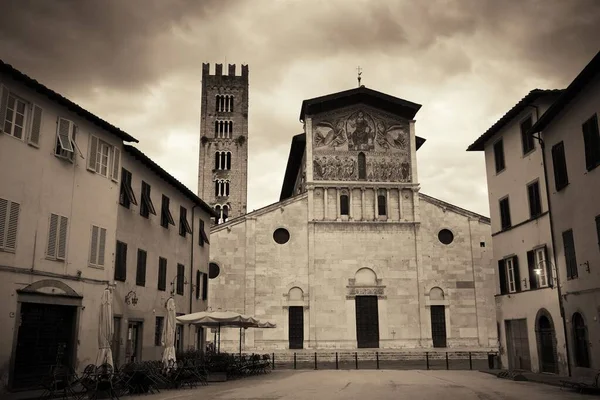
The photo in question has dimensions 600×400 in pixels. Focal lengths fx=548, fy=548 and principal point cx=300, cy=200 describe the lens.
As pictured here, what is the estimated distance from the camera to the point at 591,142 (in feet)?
62.1

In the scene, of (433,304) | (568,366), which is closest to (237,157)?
(433,304)

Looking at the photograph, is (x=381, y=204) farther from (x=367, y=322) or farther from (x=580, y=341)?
(x=580, y=341)

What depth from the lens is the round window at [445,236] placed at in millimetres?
42719

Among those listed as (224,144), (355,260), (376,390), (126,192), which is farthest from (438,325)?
(224,144)

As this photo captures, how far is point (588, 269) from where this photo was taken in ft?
63.0

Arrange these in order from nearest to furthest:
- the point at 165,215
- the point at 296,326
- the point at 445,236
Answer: the point at 165,215, the point at 296,326, the point at 445,236

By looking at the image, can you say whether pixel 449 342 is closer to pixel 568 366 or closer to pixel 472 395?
pixel 568 366

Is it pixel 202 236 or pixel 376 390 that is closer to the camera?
pixel 376 390

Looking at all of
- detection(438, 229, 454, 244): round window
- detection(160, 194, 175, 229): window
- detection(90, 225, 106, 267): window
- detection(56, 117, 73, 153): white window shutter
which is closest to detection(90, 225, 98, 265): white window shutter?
detection(90, 225, 106, 267): window

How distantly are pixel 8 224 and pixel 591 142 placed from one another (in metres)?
18.8

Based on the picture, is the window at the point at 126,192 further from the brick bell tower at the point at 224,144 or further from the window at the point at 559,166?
the brick bell tower at the point at 224,144

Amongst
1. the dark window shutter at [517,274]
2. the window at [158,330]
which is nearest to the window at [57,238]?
the window at [158,330]

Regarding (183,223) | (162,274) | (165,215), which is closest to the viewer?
(162,274)

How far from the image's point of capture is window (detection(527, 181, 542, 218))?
23.5m
